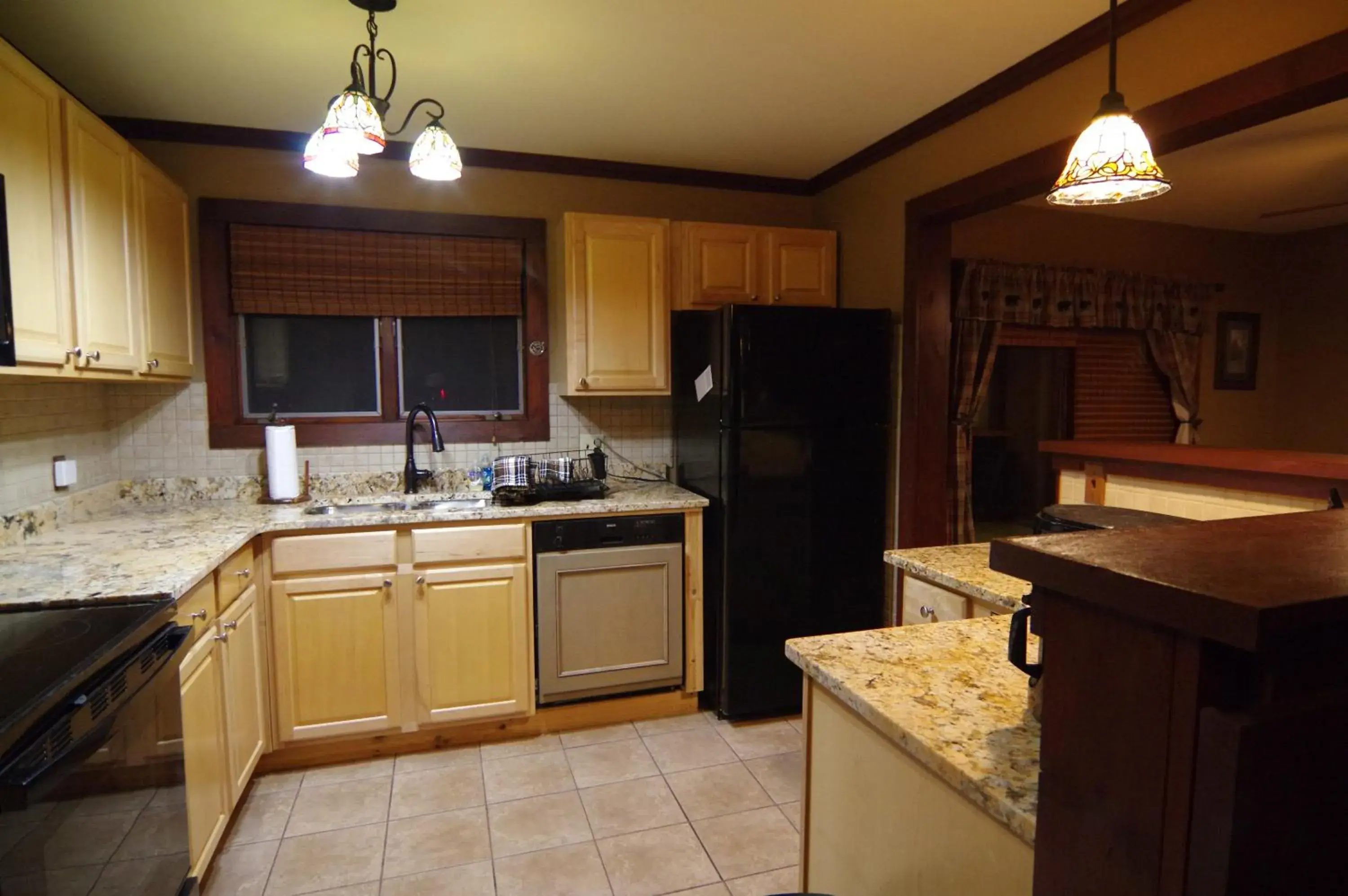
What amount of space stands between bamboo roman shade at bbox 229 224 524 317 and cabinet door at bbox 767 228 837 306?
1.22 metres

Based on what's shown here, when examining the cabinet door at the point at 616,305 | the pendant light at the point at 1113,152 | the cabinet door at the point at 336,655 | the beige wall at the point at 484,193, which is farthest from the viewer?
the cabinet door at the point at 616,305

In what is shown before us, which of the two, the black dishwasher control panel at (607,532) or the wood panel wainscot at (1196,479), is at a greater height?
the wood panel wainscot at (1196,479)

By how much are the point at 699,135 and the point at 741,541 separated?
176 centimetres

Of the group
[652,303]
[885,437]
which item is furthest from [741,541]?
[652,303]

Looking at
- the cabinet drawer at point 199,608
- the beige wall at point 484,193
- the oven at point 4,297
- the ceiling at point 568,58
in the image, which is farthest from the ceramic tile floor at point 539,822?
the ceiling at point 568,58

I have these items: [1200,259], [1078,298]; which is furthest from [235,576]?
[1200,259]

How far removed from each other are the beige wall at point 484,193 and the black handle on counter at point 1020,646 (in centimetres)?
272

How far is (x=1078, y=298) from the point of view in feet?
13.3

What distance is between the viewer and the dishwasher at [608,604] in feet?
9.44

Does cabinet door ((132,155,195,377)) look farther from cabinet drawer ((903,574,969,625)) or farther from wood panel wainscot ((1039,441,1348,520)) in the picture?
wood panel wainscot ((1039,441,1348,520))

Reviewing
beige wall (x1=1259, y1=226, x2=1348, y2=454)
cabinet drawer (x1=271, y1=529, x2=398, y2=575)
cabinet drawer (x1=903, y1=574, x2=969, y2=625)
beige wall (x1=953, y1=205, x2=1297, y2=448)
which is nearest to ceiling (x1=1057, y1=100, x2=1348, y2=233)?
beige wall (x1=953, y1=205, x2=1297, y2=448)

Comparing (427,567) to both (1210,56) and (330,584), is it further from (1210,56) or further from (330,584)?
(1210,56)

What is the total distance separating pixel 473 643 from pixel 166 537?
111 centimetres

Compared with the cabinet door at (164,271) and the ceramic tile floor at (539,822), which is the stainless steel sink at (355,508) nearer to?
the cabinet door at (164,271)
